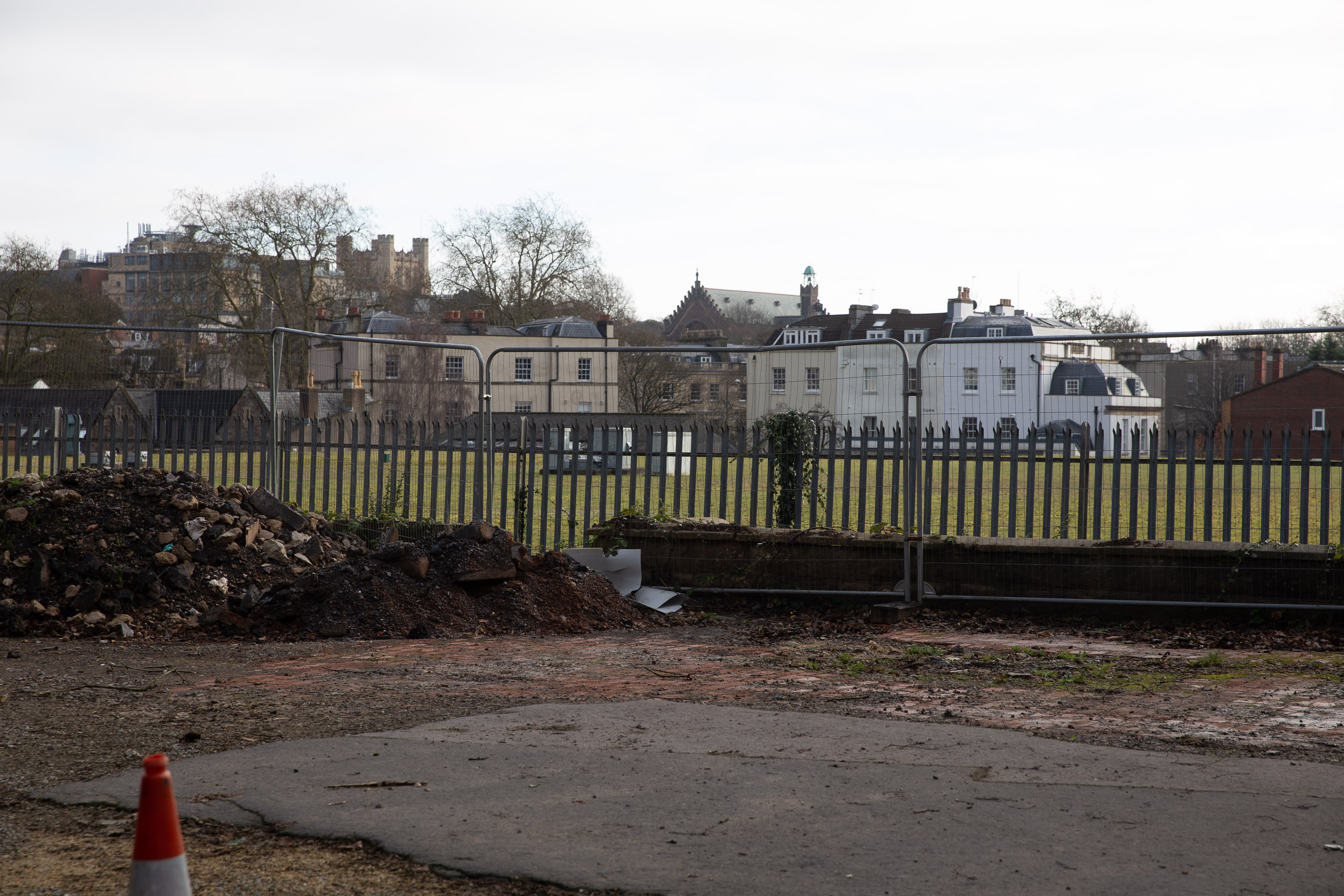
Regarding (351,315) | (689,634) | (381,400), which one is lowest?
(689,634)

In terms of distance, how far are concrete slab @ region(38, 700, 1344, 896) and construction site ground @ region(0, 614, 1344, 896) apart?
0.18 meters

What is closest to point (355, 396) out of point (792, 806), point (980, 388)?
point (980, 388)

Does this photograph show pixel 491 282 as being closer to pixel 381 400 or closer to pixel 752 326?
pixel 381 400

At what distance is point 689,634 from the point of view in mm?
9047

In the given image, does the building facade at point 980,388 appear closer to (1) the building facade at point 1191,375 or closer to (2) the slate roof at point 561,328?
(1) the building facade at point 1191,375

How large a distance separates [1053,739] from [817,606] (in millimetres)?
4646

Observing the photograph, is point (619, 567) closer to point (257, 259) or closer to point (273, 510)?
point (273, 510)

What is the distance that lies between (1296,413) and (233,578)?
28.5 ft

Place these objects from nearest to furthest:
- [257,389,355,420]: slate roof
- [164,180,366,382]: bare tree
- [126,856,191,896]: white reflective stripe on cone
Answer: [126,856,191,896]: white reflective stripe on cone, [257,389,355,420]: slate roof, [164,180,366,382]: bare tree

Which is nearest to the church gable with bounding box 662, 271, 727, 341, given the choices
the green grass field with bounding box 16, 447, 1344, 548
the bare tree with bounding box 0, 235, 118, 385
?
the bare tree with bounding box 0, 235, 118, 385

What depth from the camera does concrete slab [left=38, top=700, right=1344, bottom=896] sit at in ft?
11.7

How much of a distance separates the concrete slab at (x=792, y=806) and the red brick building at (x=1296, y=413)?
4.40 metres

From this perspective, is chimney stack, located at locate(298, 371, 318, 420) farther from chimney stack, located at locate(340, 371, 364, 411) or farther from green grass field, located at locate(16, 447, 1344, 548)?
green grass field, located at locate(16, 447, 1344, 548)

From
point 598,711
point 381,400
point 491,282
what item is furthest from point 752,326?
point 598,711
